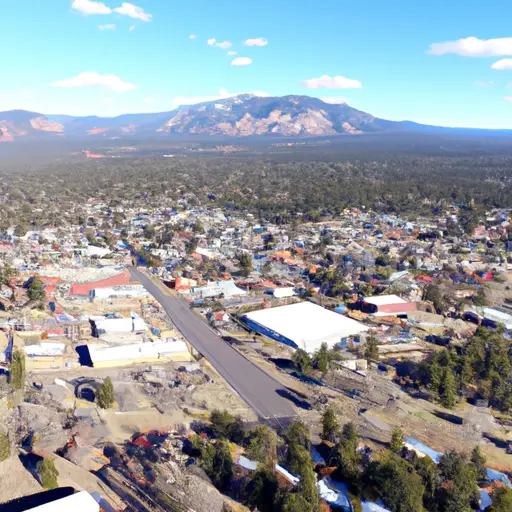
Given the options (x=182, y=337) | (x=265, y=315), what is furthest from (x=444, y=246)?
(x=182, y=337)

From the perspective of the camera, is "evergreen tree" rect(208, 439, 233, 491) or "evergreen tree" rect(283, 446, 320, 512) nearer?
"evergreen tree" rect(283, 446, 320, 512)

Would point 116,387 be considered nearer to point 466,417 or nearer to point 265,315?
point 265,315

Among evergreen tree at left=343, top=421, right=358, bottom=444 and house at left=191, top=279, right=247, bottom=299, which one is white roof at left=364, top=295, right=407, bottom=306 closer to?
house at left=191, top=279, right=247, bottom=299

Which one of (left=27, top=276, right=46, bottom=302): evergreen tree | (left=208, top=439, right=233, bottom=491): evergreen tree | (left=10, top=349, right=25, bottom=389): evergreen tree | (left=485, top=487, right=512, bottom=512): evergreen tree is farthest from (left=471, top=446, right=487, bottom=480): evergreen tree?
(left=27, top=276, right=46, bottom=302): evergreen tree

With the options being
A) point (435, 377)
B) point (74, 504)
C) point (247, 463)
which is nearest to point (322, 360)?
point (435, 377)

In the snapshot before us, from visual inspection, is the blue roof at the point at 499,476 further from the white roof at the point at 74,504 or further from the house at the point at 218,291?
the house at the point at 218,291
